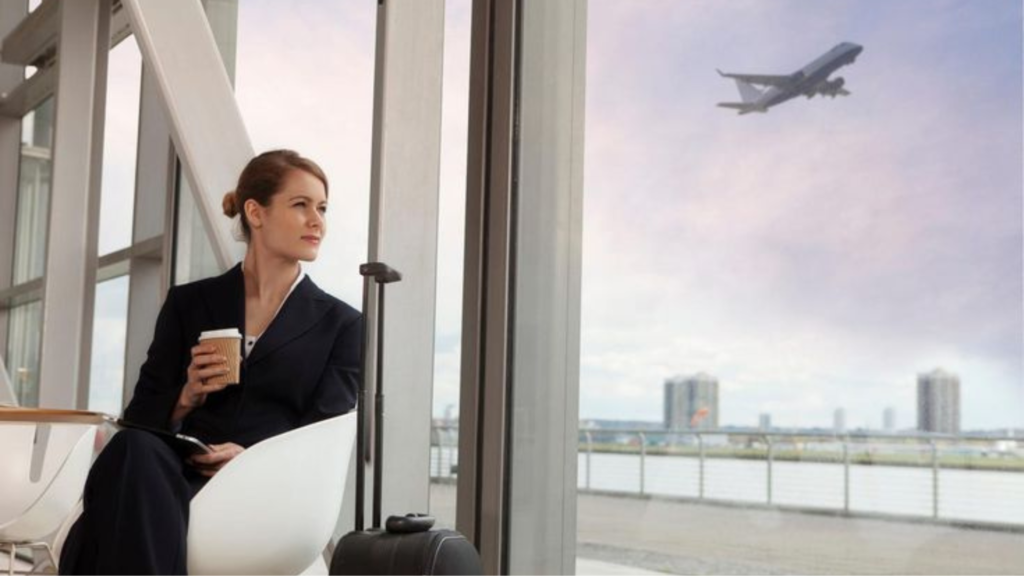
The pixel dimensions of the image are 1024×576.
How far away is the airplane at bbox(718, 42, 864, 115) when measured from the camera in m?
2.65

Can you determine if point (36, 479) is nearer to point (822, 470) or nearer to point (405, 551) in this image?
point (405, 551)

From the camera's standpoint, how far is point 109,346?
6074 mm

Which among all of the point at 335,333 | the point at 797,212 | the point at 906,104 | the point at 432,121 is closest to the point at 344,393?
the point at 335,333

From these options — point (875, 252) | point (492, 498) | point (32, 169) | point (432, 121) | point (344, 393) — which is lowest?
point (492, 498)

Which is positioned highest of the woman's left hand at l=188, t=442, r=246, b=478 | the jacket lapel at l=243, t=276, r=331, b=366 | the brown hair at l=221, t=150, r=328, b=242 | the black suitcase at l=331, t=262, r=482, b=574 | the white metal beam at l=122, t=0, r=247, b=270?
the white metal beam at l=122, t=0, r=247, b=270

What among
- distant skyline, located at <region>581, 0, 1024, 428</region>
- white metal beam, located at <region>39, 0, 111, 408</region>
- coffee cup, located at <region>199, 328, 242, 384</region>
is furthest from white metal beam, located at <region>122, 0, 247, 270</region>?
white metal beam, located at <region>39, 0, 111, 408</region>

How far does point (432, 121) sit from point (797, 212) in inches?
52.1

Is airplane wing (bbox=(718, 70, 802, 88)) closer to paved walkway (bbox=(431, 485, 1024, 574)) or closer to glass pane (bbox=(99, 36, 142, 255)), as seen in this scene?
paved walkway (bbox=(431, 485, 1024, 574))

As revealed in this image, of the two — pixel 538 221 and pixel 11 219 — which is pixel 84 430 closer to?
pixel 538 221

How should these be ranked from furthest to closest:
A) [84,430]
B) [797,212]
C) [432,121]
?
[84,430] → [432,121] → [797,212]

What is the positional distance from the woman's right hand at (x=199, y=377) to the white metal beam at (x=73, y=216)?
125 inches

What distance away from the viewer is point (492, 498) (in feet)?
11.1

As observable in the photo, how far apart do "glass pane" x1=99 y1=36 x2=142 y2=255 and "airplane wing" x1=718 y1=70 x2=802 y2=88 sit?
12.4 ft

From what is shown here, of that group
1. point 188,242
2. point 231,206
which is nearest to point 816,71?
point 231,206
